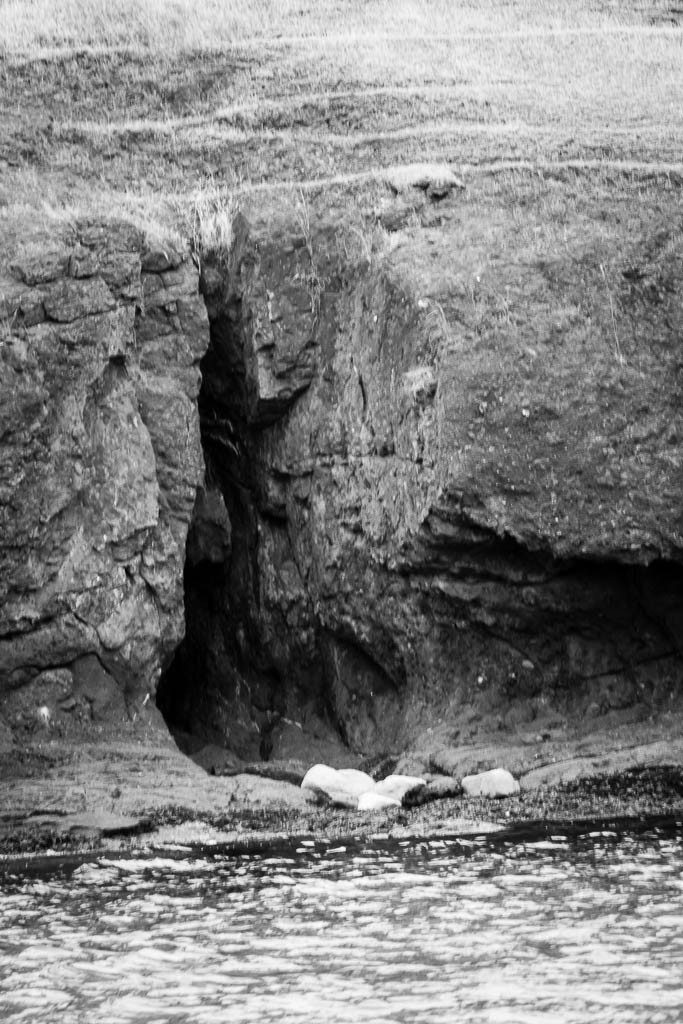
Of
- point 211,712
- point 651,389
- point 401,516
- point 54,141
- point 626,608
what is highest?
point 54,141

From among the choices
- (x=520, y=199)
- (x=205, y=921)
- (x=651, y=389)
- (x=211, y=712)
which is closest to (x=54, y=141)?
(x=520, y=199)

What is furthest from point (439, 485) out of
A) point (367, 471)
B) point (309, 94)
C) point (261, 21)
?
point (261, 21)

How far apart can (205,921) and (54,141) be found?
16.7m

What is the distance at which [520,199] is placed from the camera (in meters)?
18.7

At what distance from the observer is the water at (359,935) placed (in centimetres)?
795

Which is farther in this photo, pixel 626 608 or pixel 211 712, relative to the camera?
pixel 211 712

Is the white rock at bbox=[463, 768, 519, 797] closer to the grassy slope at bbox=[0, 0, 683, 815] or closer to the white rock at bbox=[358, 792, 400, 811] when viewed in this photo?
the white rock at bbox=[358, 792, 400, 811]

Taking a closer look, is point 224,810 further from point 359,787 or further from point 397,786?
point 397,786

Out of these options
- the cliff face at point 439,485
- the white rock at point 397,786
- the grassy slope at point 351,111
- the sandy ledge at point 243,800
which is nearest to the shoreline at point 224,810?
the sandy ledge at point 243,800

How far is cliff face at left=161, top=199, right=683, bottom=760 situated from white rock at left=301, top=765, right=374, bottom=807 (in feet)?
6.17

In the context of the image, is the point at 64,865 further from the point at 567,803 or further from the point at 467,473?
the point at 467,473

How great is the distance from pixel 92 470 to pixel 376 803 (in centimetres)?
563

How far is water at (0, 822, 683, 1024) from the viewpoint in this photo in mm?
7945

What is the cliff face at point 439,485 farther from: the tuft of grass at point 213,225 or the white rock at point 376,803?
the white rock at point 376,803
